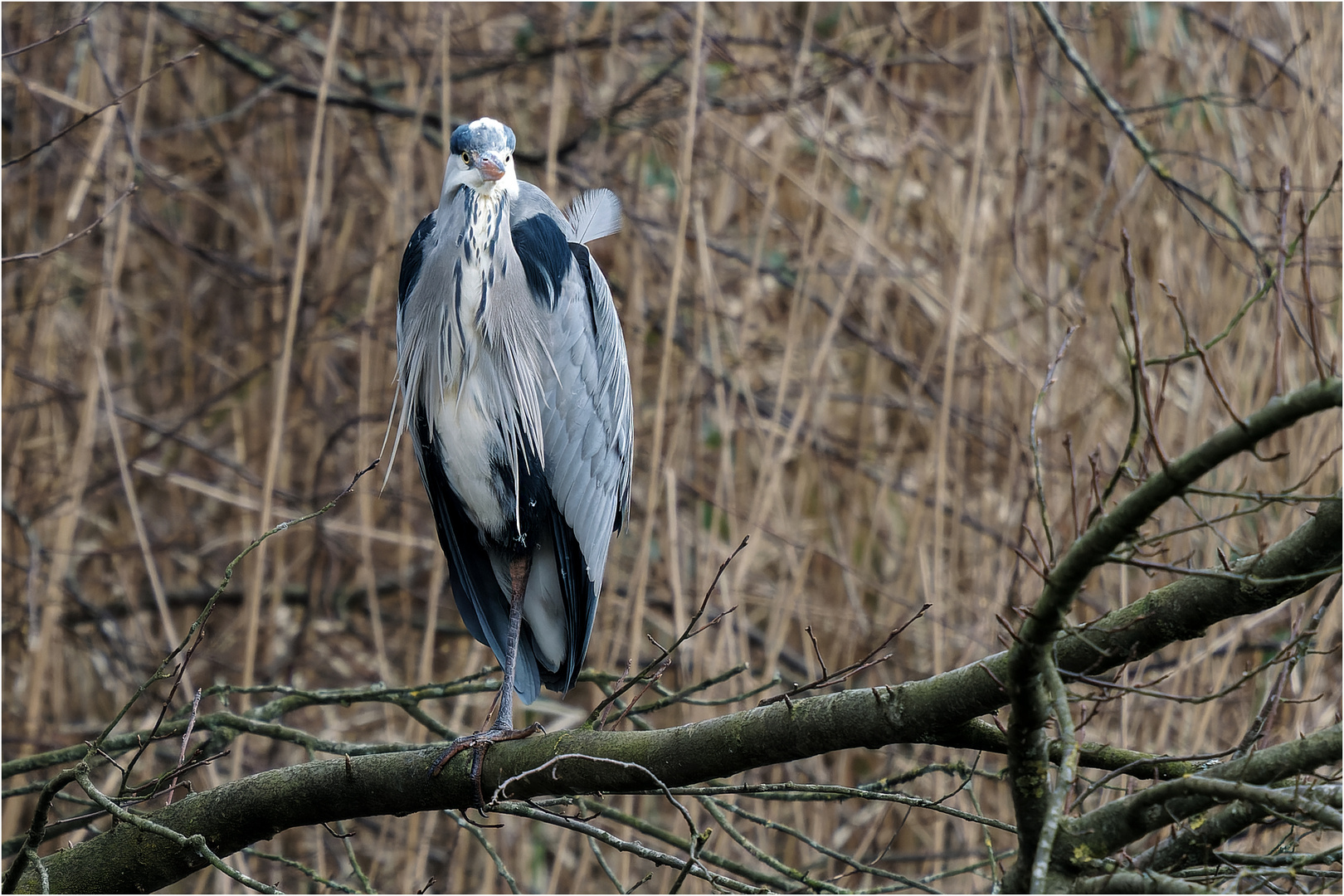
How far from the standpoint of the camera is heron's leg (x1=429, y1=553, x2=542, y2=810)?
1782 millimetres

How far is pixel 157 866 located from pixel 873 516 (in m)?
2.26

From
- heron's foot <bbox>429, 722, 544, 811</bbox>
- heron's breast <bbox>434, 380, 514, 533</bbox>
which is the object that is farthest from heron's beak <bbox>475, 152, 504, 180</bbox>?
heron's foot <bbox>429, 722, 544, 811</bbox>

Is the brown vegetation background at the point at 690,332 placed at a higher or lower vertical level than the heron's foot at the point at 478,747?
higher

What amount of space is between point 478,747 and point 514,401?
74 centimetres

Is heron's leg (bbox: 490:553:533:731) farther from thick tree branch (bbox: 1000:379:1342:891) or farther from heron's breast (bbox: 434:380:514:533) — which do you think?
thick tree branch (bbox: 1000:379:1342:891)

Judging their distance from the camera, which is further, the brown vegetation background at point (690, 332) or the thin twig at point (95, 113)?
the brown vegetation background at point (690, 332)

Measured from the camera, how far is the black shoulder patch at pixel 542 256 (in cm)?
234

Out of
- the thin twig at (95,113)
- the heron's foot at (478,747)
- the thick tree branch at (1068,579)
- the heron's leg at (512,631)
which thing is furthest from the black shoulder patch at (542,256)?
the thick tree branch at (1068,579)

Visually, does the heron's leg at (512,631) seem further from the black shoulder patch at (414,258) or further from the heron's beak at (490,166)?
the heron's beak at (490,166)

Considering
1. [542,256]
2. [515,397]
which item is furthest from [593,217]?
[515,397]

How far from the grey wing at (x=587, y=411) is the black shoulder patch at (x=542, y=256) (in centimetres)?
3

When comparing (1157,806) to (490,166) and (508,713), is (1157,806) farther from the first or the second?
(490,166)

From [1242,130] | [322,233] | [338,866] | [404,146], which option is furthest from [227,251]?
[1242,130]

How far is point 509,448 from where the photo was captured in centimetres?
231
